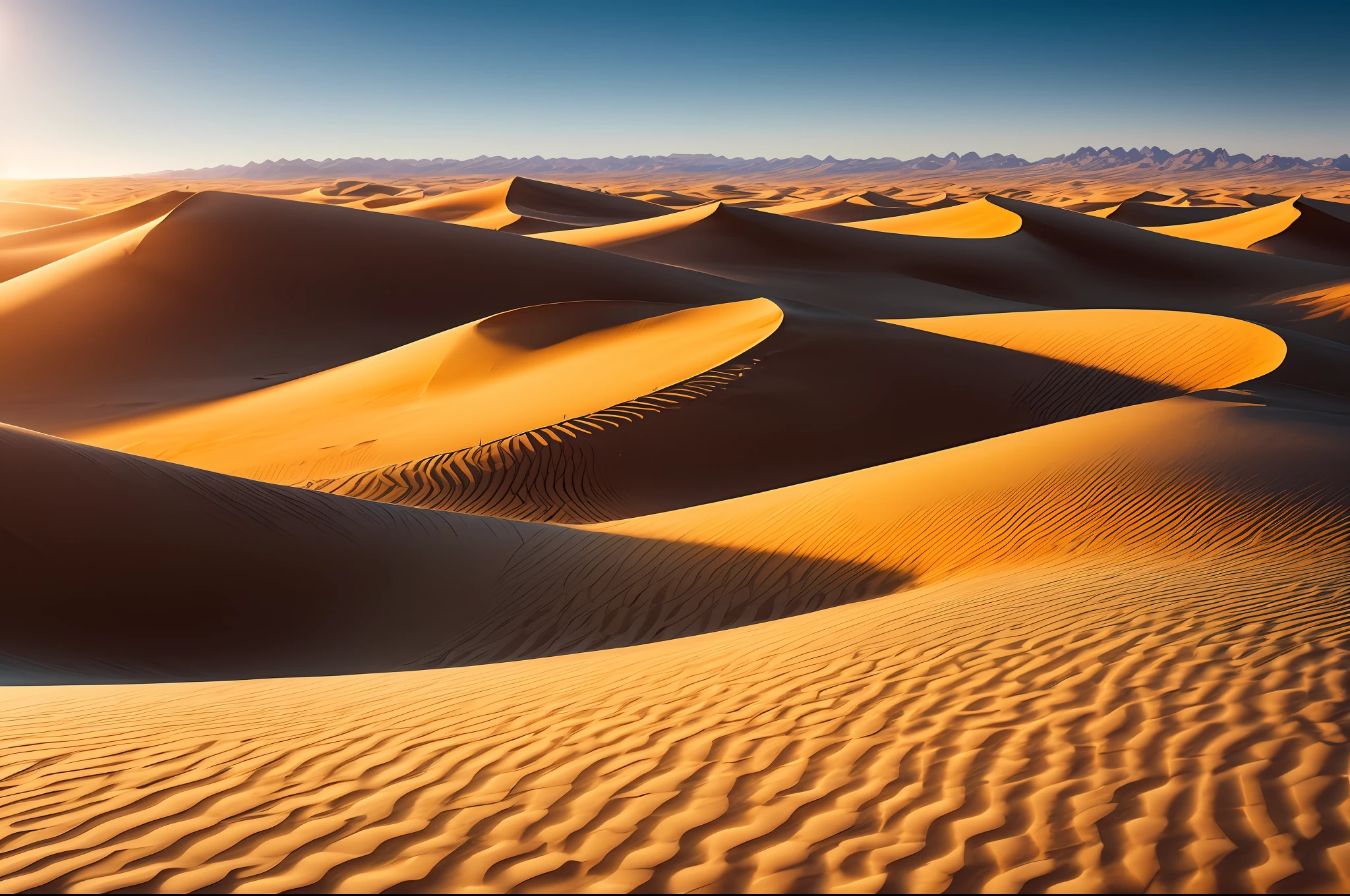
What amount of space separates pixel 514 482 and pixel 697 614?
5558mm

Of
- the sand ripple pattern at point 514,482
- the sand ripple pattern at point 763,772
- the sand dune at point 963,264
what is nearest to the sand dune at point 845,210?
the sand dune at point 963,264

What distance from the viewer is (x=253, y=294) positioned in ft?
86.5

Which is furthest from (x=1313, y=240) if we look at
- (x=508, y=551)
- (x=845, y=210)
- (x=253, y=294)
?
(x=508, y=551)

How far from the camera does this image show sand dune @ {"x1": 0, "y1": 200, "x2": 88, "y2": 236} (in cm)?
5141

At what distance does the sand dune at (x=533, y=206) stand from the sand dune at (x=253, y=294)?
21.7 metres

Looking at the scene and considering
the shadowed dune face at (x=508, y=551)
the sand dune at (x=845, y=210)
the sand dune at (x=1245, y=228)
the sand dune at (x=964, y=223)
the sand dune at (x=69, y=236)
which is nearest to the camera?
the shadowed dune face at (x=508, y=551)

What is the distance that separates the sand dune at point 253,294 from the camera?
2236 centimetres

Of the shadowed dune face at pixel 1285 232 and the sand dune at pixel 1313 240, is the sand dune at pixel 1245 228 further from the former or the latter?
the sand dune at pixel 1313 240

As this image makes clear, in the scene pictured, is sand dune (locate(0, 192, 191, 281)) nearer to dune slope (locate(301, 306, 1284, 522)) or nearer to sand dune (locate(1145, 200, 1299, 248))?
dune slope (locate(301, 306, 1284, 522))

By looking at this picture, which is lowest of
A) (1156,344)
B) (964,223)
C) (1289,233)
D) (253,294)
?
(1156,344)

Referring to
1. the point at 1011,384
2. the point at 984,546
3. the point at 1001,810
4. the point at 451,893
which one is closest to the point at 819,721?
the point at 1001,810

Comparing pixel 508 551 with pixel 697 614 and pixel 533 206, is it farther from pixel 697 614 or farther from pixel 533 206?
pixel 533 206

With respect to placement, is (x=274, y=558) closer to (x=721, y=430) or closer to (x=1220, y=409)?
(x=721, y=430)

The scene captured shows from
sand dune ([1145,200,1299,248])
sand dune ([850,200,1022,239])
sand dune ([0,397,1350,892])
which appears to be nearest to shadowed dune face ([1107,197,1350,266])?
sand dune ([1145,200,1299,248])
